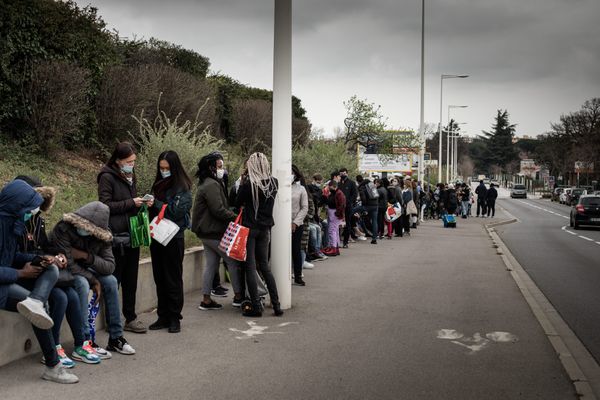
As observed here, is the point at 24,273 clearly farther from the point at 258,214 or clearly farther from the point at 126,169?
the point at 258,214

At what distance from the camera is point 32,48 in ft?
53.4

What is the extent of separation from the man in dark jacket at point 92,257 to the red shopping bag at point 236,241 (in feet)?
6.14

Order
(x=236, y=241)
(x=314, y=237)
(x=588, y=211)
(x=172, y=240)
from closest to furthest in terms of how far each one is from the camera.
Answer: (x=172, y=240)
(x=236, y=241)
(x=314, y=237)
(x=588, y=211)

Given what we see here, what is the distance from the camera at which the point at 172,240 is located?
770 centimetres

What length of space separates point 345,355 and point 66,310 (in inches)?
101

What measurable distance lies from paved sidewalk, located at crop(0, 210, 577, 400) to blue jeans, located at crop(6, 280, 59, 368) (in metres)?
0.20

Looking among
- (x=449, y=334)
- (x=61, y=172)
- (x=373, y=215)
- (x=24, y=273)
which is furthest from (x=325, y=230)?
(x=24, y=273)

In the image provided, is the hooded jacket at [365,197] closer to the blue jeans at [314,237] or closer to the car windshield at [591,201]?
the blue jeans at [314,237]

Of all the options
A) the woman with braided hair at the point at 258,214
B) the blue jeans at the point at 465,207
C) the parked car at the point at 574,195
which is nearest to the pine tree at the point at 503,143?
the parked car at the point at 574,195

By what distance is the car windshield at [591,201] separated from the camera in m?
31.5

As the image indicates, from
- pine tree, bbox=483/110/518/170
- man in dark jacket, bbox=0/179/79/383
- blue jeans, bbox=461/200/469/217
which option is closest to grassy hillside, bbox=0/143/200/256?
man in dark jacket, bbox=0/179/79/383

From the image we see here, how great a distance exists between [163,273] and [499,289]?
6150 millimetres

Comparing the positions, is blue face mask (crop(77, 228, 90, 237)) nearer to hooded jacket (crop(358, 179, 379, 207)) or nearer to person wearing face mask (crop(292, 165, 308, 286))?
person wearing face mask (crop(292, 165, 308, 286))

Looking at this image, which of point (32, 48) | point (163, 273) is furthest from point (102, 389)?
point (32, 48)
